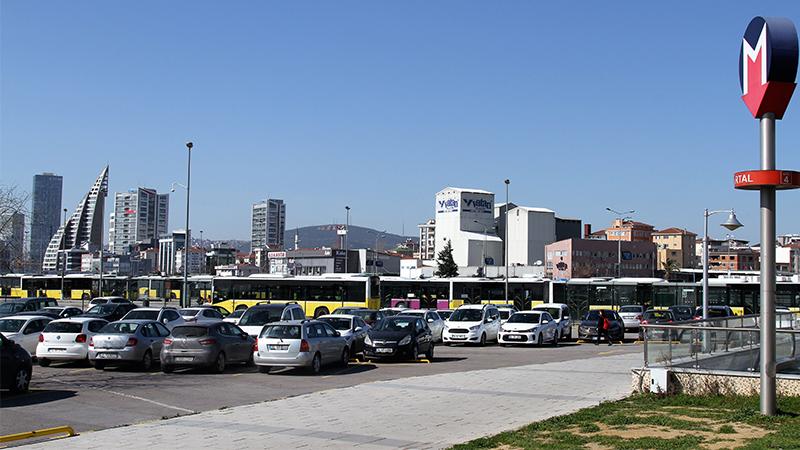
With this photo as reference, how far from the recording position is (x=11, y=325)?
2606 centimetres

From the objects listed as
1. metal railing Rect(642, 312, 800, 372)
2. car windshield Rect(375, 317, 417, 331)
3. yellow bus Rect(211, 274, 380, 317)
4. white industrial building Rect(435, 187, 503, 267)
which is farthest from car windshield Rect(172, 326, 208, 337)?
white industrial building Rect(435, 187, 503, 267)

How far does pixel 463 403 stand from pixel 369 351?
1043 centimetres

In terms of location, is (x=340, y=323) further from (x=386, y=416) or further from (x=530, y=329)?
(x=386, y=416)

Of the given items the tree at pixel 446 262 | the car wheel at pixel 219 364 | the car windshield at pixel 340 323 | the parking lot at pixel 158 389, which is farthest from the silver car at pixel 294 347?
the tree at pixel 446 262

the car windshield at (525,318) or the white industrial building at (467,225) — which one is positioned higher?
the white industrial building at (467,225)

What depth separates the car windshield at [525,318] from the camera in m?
36.5

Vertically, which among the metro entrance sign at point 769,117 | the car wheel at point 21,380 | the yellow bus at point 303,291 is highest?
the metro entrance sign at point 769,117

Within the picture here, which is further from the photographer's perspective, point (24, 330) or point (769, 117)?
point (24, 330)

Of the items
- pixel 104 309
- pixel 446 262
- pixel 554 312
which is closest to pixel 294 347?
pixel 104 309

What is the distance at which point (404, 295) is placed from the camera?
5700 cm

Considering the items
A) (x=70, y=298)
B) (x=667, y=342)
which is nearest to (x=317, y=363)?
(x=667, y=342)

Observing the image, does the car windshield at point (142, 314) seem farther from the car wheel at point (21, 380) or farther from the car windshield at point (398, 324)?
the car wheel at point (21, 380)

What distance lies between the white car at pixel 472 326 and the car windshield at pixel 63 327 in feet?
54.1

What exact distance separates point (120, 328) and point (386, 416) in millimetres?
11881
